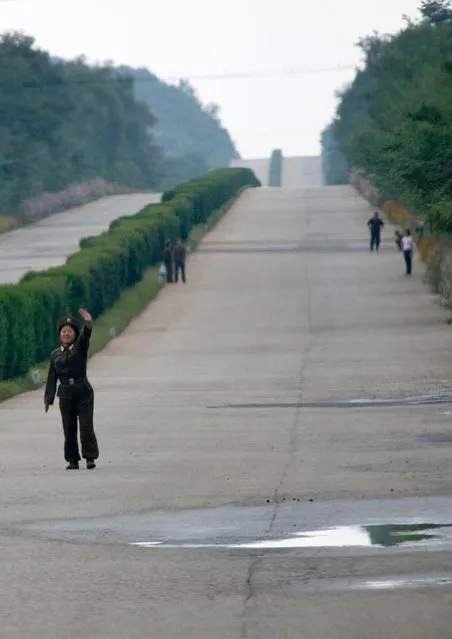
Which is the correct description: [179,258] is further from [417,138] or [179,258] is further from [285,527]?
[285,527]

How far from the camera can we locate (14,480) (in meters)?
17.3

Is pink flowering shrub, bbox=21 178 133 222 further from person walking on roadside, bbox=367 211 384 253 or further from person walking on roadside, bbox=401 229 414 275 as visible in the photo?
person walking on roadside, bbox=401 229 414 275

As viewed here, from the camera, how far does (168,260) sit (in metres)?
61.9

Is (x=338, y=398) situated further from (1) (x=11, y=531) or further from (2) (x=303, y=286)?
(2) (x=303, y=286)

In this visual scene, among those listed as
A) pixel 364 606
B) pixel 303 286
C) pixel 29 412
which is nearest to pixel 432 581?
pixel 364 606

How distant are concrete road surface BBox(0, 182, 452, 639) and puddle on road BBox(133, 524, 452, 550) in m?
0.03

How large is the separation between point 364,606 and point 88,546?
3139 millimetres

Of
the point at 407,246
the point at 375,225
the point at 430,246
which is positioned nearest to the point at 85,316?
the point at 407,246

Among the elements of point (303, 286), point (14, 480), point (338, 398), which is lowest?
point (303, 286)

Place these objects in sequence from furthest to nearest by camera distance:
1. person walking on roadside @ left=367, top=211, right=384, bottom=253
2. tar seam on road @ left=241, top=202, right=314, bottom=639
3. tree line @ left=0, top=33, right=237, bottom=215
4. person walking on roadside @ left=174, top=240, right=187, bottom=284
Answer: tree line @ left=0, top=33, right=237, bottom=215 → person walking on roadside @ left=367, top=211, right=384, bottom=253 → person walking on roadside @ left=174, top=240, right=187, bottom=284 → tar seam on road @ left=241, top=202, right=314, bottom=639

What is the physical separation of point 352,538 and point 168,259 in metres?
49.6

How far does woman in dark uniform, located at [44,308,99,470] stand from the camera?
18125 mm

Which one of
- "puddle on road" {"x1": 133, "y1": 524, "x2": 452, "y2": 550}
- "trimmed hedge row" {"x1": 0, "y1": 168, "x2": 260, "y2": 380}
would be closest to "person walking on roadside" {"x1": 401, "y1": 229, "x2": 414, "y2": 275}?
"trimmed hedge row" {"x1": 0, "y1": 168, "x2": 260, "y2": 380}

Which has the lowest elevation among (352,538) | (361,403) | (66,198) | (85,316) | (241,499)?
(66,198)
